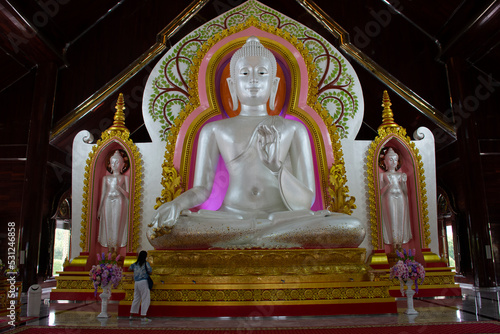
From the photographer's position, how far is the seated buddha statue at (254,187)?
3.60 meters

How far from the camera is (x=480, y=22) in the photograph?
553cm

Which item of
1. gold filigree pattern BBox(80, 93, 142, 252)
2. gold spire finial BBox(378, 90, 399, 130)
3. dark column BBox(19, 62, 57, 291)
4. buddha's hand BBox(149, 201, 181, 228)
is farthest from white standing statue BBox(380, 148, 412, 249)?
dark column BBox(19, 62, 57, 291)

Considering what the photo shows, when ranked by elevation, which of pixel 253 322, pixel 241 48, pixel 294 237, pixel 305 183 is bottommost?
pixel 253 322

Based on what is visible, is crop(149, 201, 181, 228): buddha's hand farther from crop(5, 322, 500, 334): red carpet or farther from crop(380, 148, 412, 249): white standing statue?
crop(380, 148, 412, 249): white standing statue

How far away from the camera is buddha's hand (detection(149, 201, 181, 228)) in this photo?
11.6ft

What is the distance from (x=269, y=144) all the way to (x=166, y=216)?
1.38 metres

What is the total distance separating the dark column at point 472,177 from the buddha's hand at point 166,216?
14.7ft

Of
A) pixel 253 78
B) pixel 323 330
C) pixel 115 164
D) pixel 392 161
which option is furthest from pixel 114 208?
→ pixel 392 161

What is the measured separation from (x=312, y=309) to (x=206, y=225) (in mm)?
1192

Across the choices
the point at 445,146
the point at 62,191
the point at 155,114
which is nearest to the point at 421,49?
the point at 445,146

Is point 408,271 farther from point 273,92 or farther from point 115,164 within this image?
point 115,164

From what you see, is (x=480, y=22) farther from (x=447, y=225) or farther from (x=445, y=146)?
(x=447, y=225)

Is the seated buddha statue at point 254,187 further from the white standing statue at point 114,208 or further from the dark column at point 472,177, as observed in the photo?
the dark column at point 472,177

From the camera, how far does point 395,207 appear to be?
4766mm
